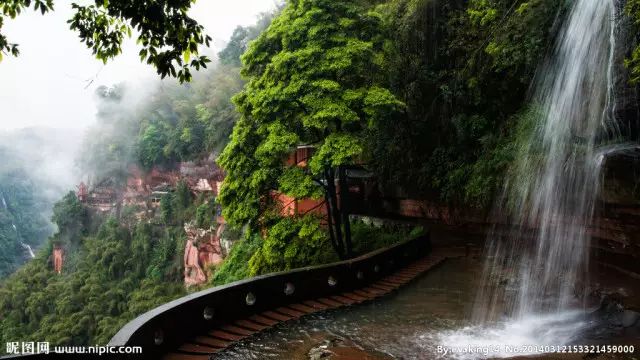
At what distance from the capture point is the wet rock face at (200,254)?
30.5 metres

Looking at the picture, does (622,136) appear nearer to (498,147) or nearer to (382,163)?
(498,147)

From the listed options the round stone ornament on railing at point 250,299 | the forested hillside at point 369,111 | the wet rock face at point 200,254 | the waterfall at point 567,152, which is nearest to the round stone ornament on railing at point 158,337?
the round stone ornament on railing at point 250,299

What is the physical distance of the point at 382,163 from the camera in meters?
19.0

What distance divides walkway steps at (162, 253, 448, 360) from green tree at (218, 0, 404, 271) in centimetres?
301

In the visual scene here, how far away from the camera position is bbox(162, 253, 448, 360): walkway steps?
5.02m

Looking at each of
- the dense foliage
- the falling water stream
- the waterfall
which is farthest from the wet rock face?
the waterfall

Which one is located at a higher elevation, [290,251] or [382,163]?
[382,163]

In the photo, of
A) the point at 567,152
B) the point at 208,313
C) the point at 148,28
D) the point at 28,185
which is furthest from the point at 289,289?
the point at 28,185

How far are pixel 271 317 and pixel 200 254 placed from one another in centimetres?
2663

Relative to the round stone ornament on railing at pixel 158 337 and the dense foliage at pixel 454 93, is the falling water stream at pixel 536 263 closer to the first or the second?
the round stone ornament on railing at pixel 158 337

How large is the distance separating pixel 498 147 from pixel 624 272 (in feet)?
18.3

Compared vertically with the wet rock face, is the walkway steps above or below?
above

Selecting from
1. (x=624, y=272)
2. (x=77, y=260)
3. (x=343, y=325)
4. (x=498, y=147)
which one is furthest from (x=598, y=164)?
(x=77, y=260)

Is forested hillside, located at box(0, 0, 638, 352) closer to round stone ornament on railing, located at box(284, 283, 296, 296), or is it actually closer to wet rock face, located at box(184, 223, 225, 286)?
wet rock face, located at box(184, 223, 225, 286)
